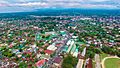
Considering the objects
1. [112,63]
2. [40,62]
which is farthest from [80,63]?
[40,62]

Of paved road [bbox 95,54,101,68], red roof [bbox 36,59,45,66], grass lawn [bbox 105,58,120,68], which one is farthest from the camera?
grass lawn [bbox 105,58,120,68]

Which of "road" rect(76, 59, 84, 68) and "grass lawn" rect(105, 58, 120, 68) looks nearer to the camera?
"road" rect(76, 59, 84, 68)

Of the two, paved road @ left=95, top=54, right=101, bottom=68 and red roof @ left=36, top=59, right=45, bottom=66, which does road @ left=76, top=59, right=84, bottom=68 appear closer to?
paved road @ left=95, top=54, right=101, bottom=68

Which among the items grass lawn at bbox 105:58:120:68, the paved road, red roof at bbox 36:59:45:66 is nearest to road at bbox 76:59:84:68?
the paved road

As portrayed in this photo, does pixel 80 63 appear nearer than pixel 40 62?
No

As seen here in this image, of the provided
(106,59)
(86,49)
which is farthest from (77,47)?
(106,59)

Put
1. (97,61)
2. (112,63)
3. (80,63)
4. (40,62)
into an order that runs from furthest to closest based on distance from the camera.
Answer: (97,61) < (112,63) < (80,63) < (40,62)

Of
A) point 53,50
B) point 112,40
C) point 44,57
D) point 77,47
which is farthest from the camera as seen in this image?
point 112,40

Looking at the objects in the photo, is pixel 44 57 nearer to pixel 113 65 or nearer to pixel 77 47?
pixel 77 47

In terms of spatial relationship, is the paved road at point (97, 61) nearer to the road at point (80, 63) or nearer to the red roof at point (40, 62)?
the road at point (80, 63)

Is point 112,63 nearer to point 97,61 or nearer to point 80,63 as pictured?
point 97,61

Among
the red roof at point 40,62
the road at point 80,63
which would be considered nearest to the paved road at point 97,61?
the road at point 80,63
